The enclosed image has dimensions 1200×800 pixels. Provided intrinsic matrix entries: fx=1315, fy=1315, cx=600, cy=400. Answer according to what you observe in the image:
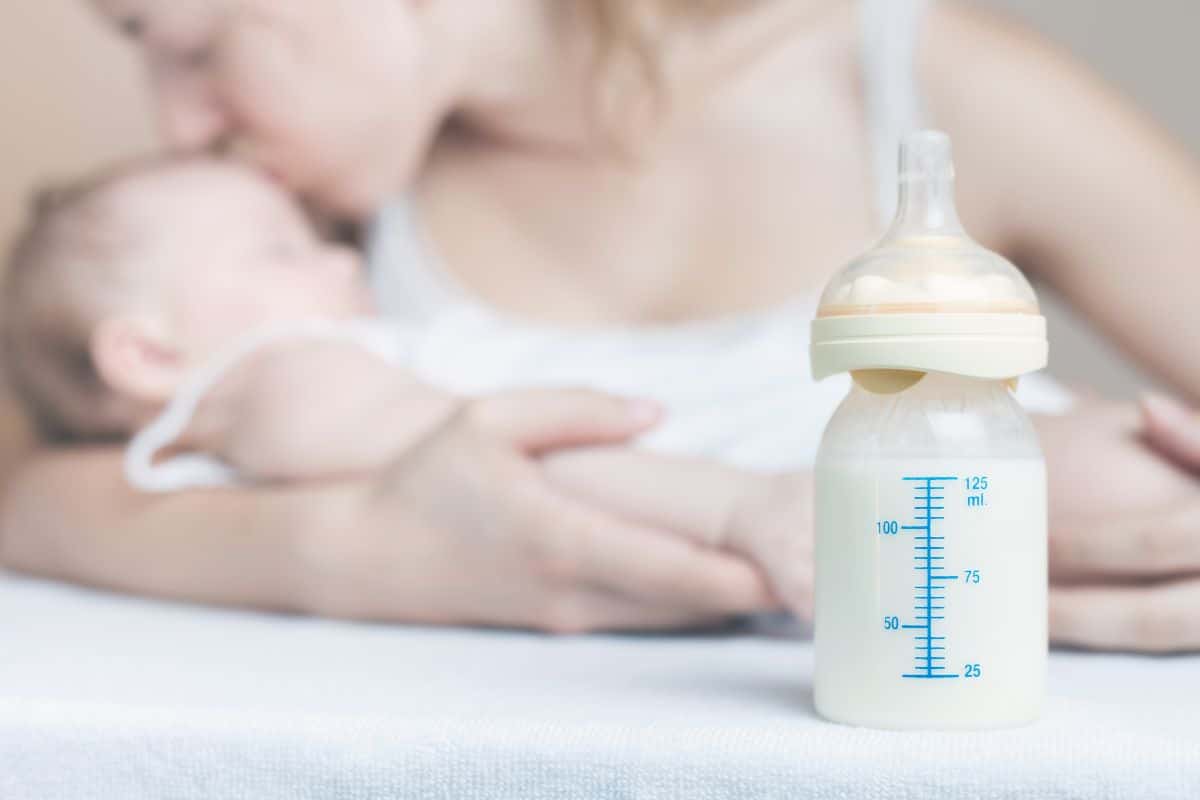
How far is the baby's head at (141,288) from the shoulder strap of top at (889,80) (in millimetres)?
552

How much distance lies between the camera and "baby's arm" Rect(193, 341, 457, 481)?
1.01 meters

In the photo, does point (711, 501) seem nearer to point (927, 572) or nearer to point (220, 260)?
point (927, 572)

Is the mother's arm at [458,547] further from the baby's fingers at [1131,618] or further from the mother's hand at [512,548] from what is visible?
the baby's fingers at [1131,618]

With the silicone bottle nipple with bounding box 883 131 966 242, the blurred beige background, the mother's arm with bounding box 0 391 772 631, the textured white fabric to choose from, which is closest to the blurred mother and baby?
the mother's arm with bounding box 0 391 772 631

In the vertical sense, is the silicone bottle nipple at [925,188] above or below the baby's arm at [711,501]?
above

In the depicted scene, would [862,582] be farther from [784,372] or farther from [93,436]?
[93,436]

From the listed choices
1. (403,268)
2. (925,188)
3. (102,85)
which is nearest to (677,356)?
(403,268)

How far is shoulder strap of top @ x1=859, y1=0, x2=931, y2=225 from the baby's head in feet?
1.81

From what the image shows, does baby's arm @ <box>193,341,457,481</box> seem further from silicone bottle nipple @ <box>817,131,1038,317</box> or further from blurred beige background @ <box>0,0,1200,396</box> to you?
blurred beige background @ <box>0,0,1200,396</box>

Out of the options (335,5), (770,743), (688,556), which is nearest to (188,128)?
(335,5)

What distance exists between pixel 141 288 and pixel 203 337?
0.24 ft

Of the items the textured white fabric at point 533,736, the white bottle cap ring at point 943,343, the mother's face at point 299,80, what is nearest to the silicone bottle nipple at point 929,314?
the white bottle cap ring at point 943,343

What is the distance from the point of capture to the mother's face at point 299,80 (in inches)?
50.3

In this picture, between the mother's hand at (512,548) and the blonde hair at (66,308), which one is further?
the blonde hair at (66,308)
